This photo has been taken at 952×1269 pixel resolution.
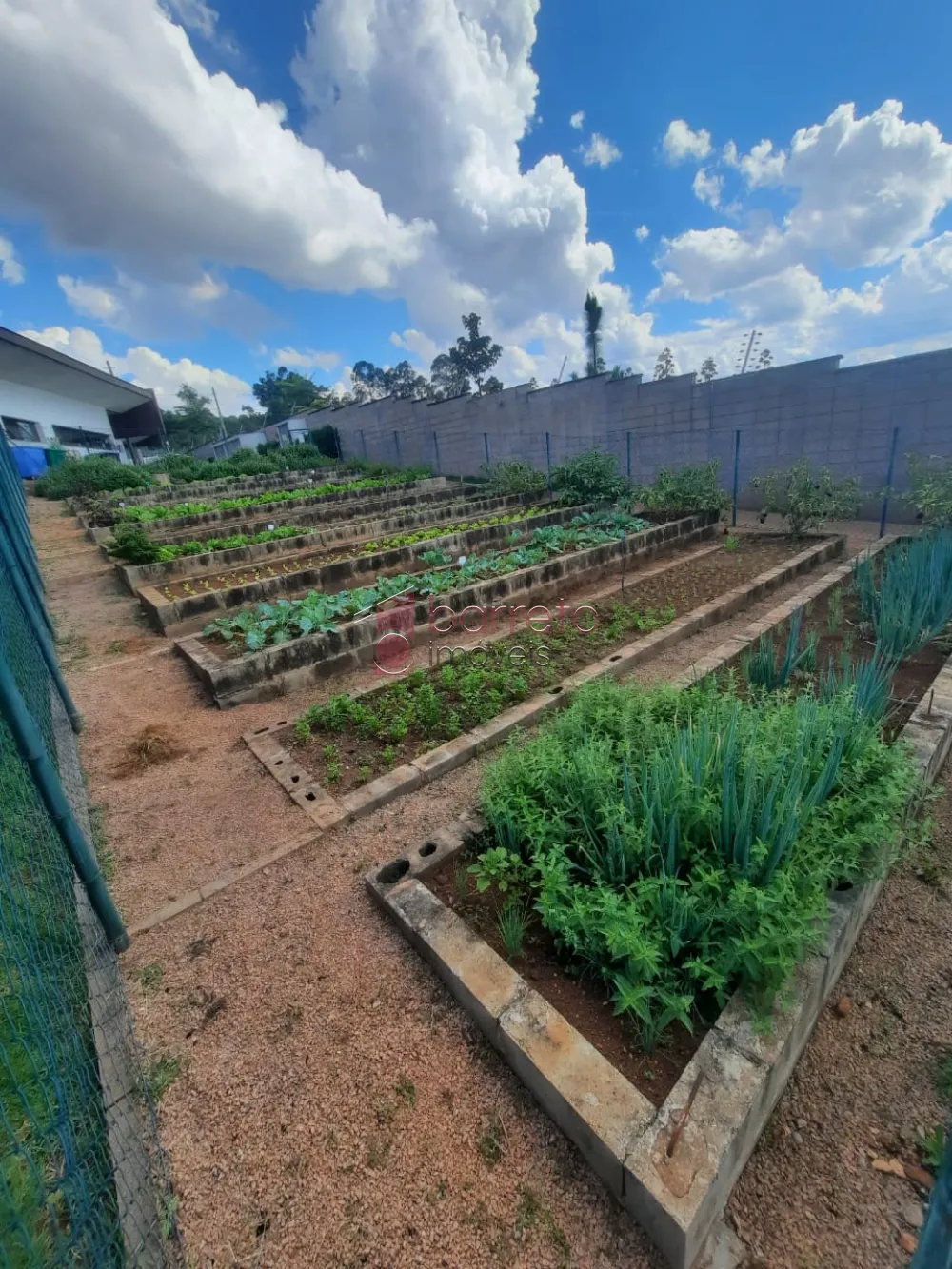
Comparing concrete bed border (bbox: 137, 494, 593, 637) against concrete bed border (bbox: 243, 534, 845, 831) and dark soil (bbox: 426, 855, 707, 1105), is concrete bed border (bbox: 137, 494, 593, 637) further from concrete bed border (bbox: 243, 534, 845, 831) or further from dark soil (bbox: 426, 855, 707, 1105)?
dark soil (bbox: 426, 855, 707, 1105)

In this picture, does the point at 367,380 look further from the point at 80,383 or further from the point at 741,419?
the point at 741,419

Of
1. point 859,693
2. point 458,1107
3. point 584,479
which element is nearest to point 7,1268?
point 458,1107

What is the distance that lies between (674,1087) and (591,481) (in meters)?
9.95

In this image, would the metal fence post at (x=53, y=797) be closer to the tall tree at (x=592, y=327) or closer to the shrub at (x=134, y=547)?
A: the shrub at (x=134, y=547)

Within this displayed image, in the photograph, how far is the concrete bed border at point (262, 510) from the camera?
995cm

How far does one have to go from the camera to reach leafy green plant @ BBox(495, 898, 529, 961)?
1779mm

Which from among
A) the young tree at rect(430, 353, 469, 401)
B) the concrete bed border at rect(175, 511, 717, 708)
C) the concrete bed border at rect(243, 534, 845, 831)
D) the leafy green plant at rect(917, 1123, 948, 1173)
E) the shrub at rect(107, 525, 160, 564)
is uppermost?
the young tree at rect(430, 353, 469, 401)

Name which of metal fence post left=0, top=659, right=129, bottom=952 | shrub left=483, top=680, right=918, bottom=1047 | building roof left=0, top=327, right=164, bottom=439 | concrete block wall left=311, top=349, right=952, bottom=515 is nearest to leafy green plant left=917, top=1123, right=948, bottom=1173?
shrub left=483, top=680, right=918, bottom=1047

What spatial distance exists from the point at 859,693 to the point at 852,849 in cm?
92

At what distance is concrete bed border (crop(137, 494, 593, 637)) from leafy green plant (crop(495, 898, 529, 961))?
16.9 ft

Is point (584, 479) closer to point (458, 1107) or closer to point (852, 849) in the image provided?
point (852, 849)

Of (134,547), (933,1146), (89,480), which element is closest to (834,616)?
(933,1146)

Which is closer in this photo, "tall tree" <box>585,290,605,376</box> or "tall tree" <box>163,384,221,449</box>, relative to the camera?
"tall tree" <box>585,290,605,376</box>

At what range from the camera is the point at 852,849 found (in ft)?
5.74
